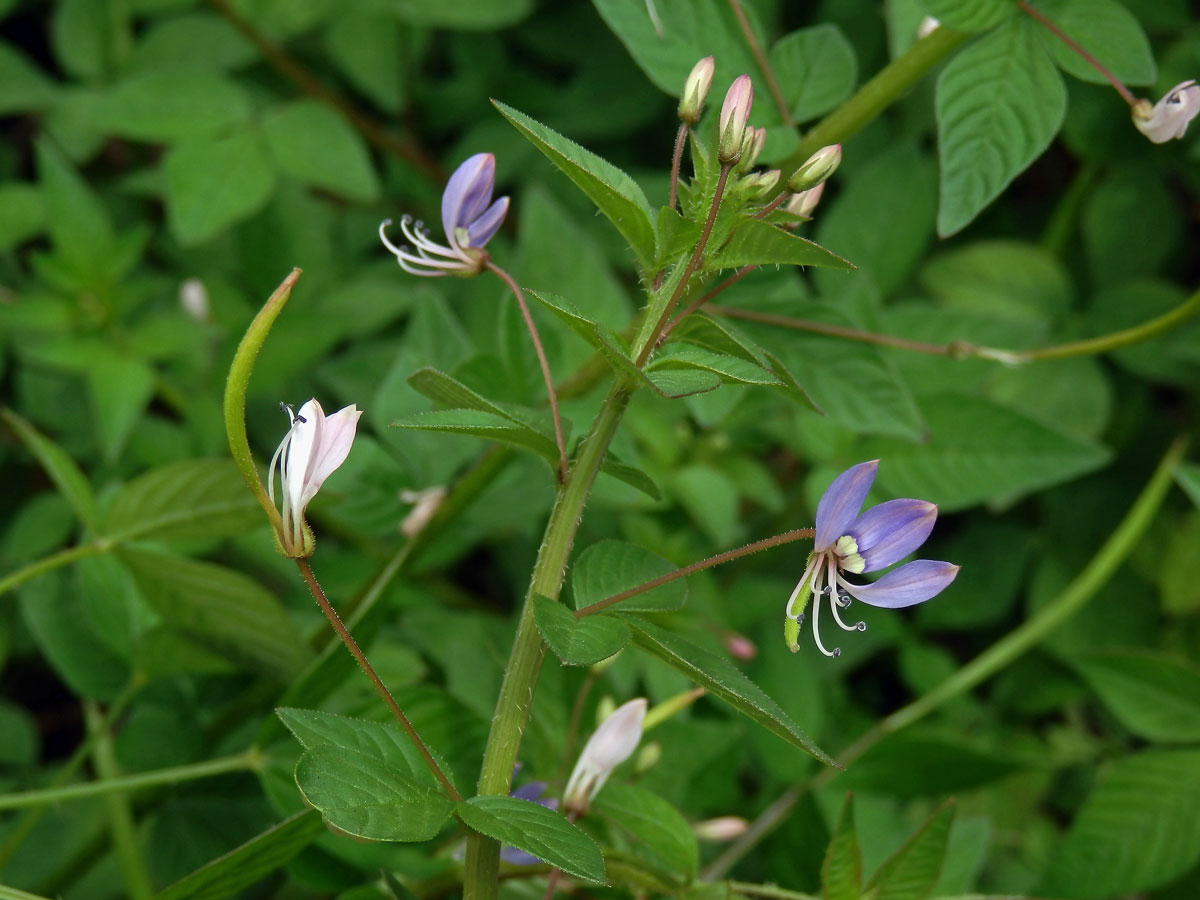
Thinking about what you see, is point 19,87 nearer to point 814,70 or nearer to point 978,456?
point 814,70

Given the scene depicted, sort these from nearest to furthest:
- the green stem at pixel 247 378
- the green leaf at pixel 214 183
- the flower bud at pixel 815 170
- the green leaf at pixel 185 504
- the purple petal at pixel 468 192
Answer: the green stem at pixel 247 378, the flower bud at pixel 815 170, the purple petal at pixel 468 192, the green leaf at pixel 185 504, the green leaf at pixel 214 183

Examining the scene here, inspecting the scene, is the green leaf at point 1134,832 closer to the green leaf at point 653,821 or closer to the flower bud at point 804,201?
the green leaf at point 653,821

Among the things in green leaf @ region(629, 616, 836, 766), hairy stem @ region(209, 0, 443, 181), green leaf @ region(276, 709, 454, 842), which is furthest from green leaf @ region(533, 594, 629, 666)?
hairy stem @ region(209, 0, 443, 181)

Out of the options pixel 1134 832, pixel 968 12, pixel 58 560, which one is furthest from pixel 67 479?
pixel 1134 832

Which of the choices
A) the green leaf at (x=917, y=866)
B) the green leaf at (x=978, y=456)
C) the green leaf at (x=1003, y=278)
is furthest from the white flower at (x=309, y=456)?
the green leaf at (x=1003, y=278)

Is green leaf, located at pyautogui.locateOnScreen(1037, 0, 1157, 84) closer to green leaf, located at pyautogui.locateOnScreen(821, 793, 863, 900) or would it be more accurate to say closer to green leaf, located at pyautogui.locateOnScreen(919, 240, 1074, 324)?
green leaf, located at pyautogui.locateOnScreen(821, 793, 863, 900)
